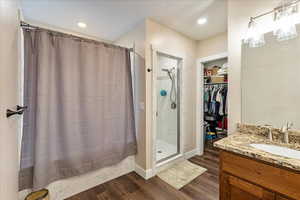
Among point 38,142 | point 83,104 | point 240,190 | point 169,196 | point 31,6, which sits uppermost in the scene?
point 31,6

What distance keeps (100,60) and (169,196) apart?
2.17 m

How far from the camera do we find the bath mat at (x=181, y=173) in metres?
2.03

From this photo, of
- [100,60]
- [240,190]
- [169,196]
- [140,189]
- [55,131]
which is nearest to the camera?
[240,190]

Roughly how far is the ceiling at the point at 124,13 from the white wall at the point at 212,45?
0.45ft

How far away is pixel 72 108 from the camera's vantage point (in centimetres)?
175

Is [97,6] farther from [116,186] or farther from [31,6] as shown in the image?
[116,186]

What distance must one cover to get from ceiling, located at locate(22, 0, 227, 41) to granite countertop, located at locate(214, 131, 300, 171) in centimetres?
173

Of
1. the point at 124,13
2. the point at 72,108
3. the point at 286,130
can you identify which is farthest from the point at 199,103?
the point at 72,108

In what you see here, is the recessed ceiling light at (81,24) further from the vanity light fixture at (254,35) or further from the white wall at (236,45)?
the vanity light fixture at (254,35)

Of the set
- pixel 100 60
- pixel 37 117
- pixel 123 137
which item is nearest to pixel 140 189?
pixel 123 137

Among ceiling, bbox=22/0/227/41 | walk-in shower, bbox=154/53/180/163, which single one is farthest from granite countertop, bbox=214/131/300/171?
ceiling, bbox=22/0/227/41

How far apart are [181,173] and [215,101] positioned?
1.94 meters

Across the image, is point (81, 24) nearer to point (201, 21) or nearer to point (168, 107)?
point (201, 21)

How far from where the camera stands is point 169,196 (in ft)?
5.77
